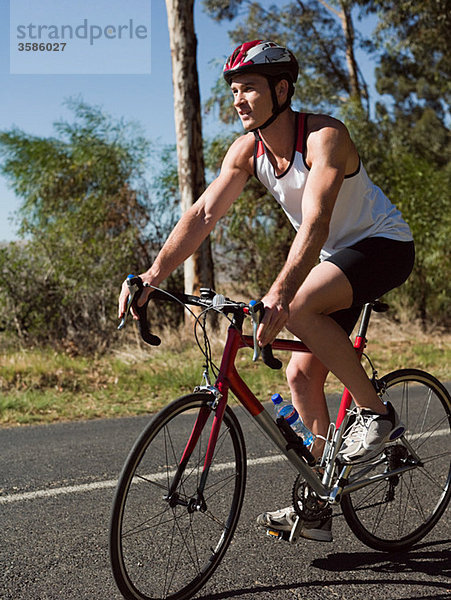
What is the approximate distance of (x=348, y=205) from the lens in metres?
3.16

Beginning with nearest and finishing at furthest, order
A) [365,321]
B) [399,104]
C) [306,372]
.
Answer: [306,372] < [365,321] < [399,104]

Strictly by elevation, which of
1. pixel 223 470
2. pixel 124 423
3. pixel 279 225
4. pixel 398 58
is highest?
pixel 398 58

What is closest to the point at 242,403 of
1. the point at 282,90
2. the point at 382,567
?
the point at 382,567

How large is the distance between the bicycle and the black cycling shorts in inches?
10.6

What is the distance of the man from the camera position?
287 cm

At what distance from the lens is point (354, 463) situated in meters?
3.17

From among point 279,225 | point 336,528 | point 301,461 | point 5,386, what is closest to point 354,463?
point 301,461

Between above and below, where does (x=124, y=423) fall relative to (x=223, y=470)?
below

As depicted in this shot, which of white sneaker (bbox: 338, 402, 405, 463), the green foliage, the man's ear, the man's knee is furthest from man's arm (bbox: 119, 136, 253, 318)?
the green foliage

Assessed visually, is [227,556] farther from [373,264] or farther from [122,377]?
[122,377]

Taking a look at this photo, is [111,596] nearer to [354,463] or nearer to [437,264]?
[354,463]

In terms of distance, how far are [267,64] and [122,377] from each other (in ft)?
18.3

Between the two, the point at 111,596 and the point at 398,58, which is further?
the point at 398,58

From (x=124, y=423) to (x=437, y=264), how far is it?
27.1ft
